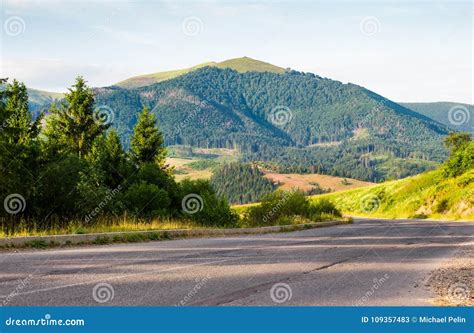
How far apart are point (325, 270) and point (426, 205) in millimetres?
68613

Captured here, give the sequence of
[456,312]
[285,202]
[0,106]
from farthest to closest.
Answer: [285,202], [0,106], [456,312]

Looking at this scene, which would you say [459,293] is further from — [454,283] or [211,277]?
[211,277]

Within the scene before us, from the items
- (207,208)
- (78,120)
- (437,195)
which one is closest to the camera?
(207,208)

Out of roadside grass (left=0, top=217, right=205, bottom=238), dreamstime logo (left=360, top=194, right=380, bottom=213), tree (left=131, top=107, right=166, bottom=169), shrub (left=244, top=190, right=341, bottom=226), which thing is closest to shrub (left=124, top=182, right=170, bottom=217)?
shrub (left=244, top=190, right=341, bottom=226)

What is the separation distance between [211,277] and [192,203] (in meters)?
24.9

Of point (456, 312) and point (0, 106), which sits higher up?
point (0, 106)

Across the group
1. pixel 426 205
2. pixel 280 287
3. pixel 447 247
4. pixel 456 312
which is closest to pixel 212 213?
pixel 447 247

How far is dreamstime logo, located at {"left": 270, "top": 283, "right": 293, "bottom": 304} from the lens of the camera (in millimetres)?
8227

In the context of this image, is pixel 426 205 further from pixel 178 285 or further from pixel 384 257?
pixel 178 285

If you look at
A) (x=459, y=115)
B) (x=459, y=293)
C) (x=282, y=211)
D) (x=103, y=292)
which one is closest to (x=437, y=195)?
(x=459, y=115)

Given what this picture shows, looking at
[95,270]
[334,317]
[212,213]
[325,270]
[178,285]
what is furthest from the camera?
[212,213]

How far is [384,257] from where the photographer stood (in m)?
15.3

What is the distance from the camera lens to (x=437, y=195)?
2953 inches

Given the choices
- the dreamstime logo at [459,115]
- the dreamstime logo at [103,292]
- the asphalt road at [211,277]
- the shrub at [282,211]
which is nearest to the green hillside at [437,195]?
the dreamstime logo at [459,115]
